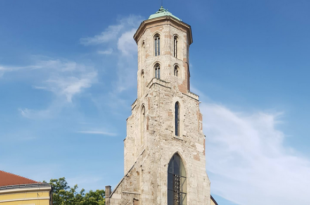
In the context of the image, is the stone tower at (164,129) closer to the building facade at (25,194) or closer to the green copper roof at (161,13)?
the green copper roof at (161,13)

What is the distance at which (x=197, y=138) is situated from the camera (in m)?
37.0

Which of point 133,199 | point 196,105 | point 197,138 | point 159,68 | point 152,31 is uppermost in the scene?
point 152,31

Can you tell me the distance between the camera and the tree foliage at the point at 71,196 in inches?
1593

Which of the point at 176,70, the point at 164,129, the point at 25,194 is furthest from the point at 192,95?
the point at 25,194

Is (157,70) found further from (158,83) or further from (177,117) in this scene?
(177,117)

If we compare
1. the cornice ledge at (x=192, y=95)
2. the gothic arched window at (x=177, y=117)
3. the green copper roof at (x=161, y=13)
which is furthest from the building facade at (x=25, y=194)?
the green copper roof at (x=161, y=13)

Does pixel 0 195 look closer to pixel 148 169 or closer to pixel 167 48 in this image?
pixel 148 169

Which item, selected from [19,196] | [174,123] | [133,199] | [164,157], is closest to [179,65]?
[174,123]

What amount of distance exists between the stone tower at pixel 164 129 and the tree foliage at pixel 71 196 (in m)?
6.29

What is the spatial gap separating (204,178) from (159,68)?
9787 millimetres

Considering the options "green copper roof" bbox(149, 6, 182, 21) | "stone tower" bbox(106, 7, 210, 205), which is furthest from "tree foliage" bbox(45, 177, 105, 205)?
"green copper roof" bbox(149, 6, 182, 21)

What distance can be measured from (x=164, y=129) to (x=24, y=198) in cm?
1230

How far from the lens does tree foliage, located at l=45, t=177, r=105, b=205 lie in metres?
40.5

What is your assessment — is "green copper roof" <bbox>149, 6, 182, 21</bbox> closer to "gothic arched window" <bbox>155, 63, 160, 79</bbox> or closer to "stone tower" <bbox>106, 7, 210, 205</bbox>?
"stone tower" <bbox>106, 7, 210, 205</bbox>
